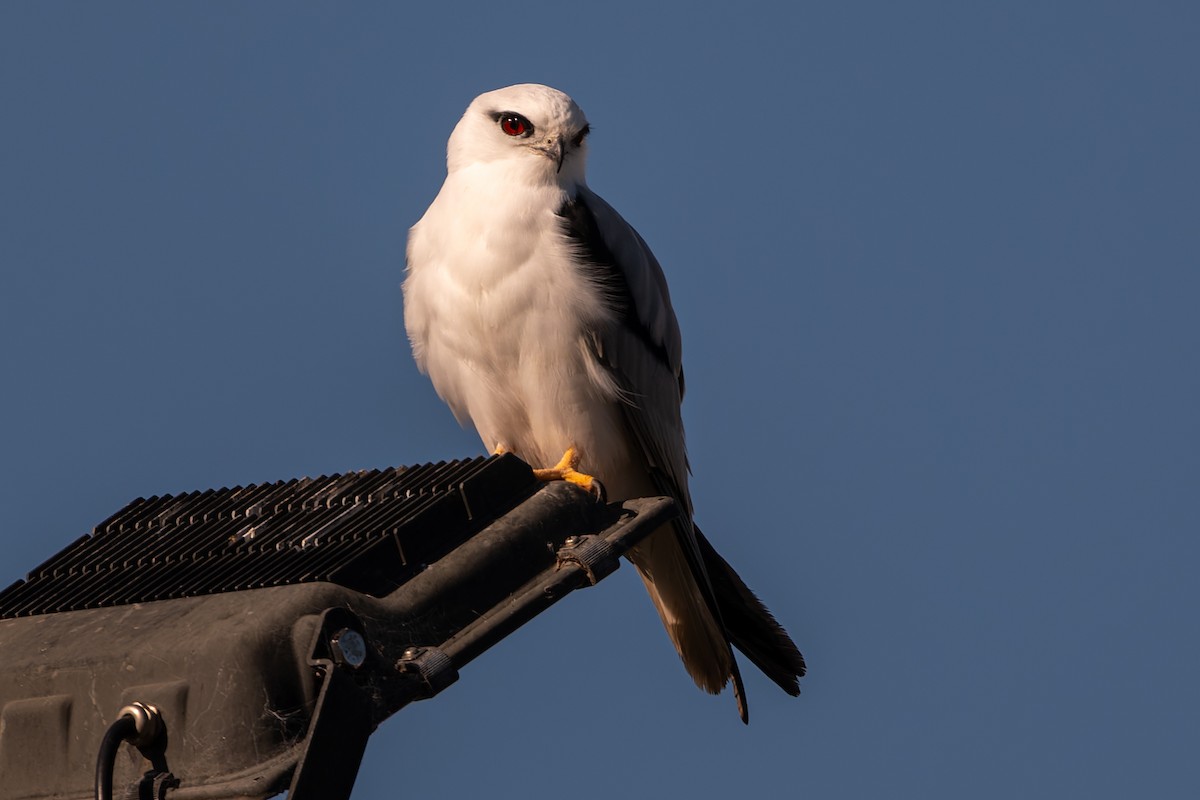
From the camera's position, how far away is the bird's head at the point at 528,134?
6.32 meters

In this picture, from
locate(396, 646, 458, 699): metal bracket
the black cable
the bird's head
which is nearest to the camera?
the black cable

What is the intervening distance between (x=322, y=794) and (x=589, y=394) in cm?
334

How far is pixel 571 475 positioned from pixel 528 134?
1.96 meters

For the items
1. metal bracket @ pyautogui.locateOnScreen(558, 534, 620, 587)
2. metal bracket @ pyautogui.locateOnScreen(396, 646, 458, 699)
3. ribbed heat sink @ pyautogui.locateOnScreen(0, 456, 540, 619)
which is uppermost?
ribbed heat sink @ pyautogui.locateOnScreen(0, 456, 540, 619)

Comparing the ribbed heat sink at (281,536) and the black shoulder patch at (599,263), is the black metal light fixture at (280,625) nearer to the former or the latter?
the ribbed heat sink at (281,536)

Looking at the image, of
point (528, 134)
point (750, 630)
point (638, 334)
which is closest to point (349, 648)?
point (750, 630)

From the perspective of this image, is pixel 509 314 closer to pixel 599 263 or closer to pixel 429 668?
pixel 599 263

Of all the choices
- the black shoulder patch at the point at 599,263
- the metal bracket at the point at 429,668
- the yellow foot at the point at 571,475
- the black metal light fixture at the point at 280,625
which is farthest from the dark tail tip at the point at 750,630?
the metal bracket at the point at 429,668

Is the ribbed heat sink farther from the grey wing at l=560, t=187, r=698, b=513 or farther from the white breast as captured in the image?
the grey wing at l=560, t=187, r=698, b=513

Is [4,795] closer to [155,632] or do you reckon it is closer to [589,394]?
[155,632]

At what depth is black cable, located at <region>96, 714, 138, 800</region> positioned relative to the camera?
9.80 ft

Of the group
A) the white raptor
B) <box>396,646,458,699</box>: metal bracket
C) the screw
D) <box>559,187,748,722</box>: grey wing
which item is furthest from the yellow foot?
the screw

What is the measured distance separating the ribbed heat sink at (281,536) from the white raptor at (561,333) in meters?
1.76

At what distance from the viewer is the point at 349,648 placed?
3109 mm
